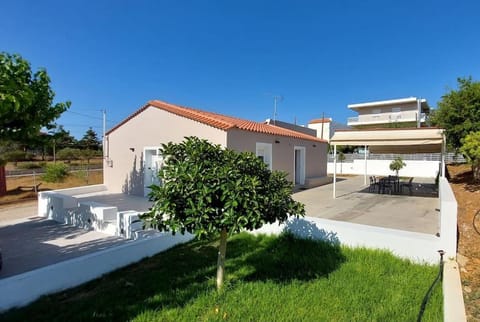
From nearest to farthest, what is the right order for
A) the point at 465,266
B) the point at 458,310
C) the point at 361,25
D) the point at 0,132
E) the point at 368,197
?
1. the point at 458,310
2. the point at 465,266
3. the point at 0,132
4. the point at 368,197
5. the point at 361,25

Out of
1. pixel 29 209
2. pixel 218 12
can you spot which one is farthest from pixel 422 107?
pixel 29 209

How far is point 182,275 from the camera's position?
5289mm

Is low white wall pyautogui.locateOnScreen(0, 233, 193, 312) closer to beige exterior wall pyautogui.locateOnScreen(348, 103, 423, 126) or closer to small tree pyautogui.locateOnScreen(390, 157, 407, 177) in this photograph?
small tree pyautogui.locateOnScreen(390, 157, 407, 177)

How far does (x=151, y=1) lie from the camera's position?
1160 cm

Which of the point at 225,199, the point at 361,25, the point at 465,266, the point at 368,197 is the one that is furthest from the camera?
the point at 361,25

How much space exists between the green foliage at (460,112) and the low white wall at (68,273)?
43.5 feet

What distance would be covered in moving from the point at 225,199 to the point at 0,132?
21.1ft

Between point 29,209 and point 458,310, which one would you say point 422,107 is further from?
point 29,209

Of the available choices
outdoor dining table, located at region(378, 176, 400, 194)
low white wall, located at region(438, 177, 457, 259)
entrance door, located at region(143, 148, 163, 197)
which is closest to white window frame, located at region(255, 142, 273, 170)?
entrance door, located at region(143, 148, 163, 197)

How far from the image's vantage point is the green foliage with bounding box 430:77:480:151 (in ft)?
37.6

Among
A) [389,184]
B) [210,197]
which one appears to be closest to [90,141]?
[389,184]

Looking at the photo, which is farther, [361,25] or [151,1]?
[361,25]

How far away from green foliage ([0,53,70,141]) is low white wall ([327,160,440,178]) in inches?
1107

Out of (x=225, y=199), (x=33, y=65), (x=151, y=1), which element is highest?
(x=151, y=1)
